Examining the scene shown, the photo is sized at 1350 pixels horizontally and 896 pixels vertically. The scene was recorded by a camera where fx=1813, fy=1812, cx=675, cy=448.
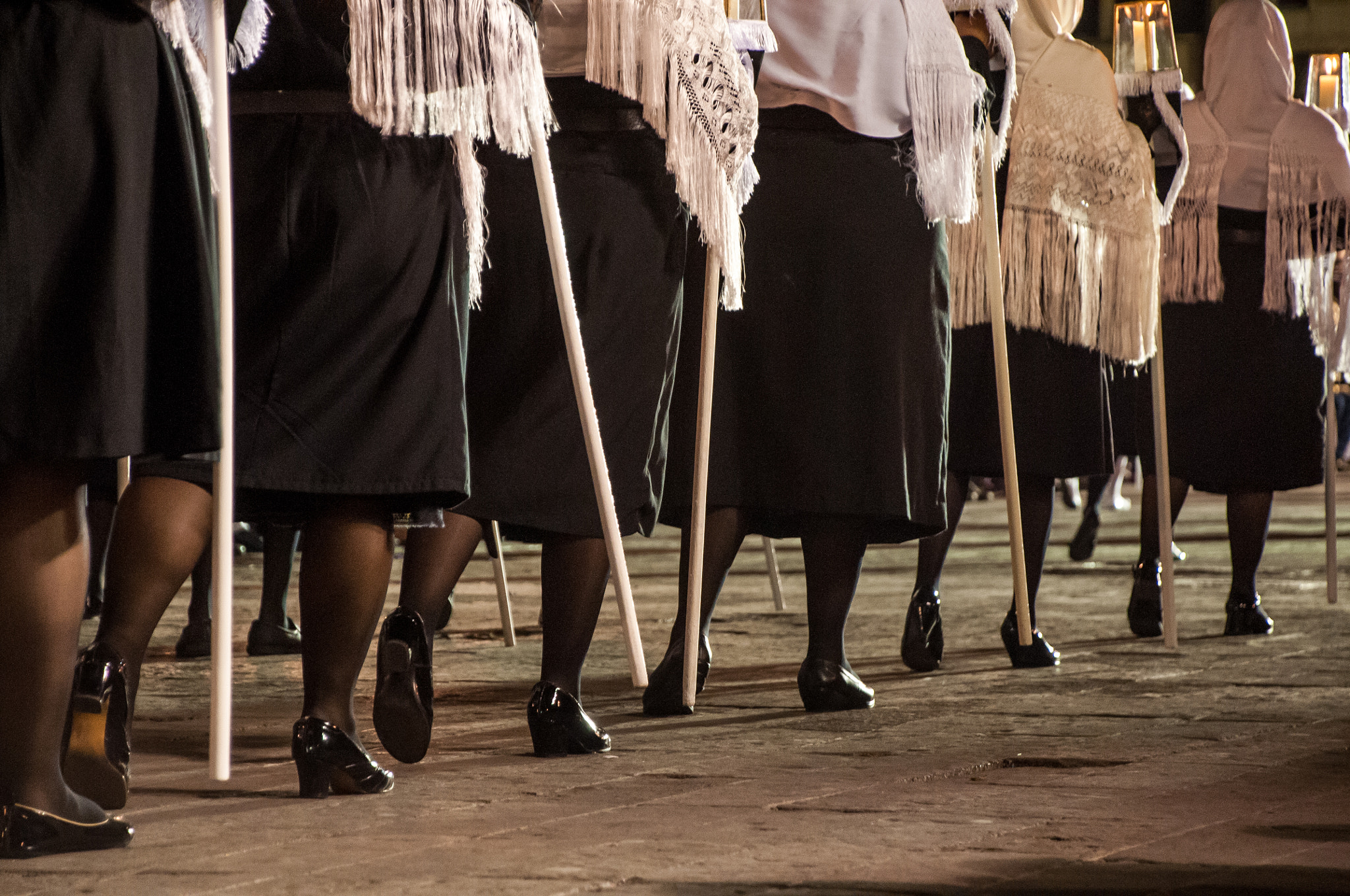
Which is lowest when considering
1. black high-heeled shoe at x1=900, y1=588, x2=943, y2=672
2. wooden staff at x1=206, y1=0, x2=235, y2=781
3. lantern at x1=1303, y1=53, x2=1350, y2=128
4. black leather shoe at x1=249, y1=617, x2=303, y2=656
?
black leather shoe at x1=249, y1=617, x2=303, y2=656

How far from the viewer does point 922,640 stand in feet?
14.8

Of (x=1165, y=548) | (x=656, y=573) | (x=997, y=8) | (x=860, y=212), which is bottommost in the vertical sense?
(x=656, y=573)

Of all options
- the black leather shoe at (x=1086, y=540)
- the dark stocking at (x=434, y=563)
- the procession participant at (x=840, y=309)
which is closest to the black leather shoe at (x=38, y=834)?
the dark stocking at (x=434, y=563)

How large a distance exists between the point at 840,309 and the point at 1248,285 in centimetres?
238

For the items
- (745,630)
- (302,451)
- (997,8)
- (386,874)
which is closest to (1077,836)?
(386,874)

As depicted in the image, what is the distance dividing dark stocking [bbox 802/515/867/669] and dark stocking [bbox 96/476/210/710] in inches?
61.7

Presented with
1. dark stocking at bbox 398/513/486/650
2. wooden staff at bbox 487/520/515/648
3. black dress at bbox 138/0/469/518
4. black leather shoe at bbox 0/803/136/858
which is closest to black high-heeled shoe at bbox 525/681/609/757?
dark stocking at bbox 398/513/486/650

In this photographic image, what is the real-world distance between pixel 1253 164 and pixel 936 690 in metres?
2.48

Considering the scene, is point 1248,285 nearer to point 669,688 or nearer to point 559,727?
point 669,688

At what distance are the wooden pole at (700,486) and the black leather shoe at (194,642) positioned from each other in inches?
69.8

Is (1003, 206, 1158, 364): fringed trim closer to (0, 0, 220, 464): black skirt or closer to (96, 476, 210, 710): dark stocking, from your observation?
(96, 476, 210, 710): dark stocking

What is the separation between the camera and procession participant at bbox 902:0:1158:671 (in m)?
4.73

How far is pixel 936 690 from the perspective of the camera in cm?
409

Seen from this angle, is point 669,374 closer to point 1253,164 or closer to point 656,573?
point 1253,164
